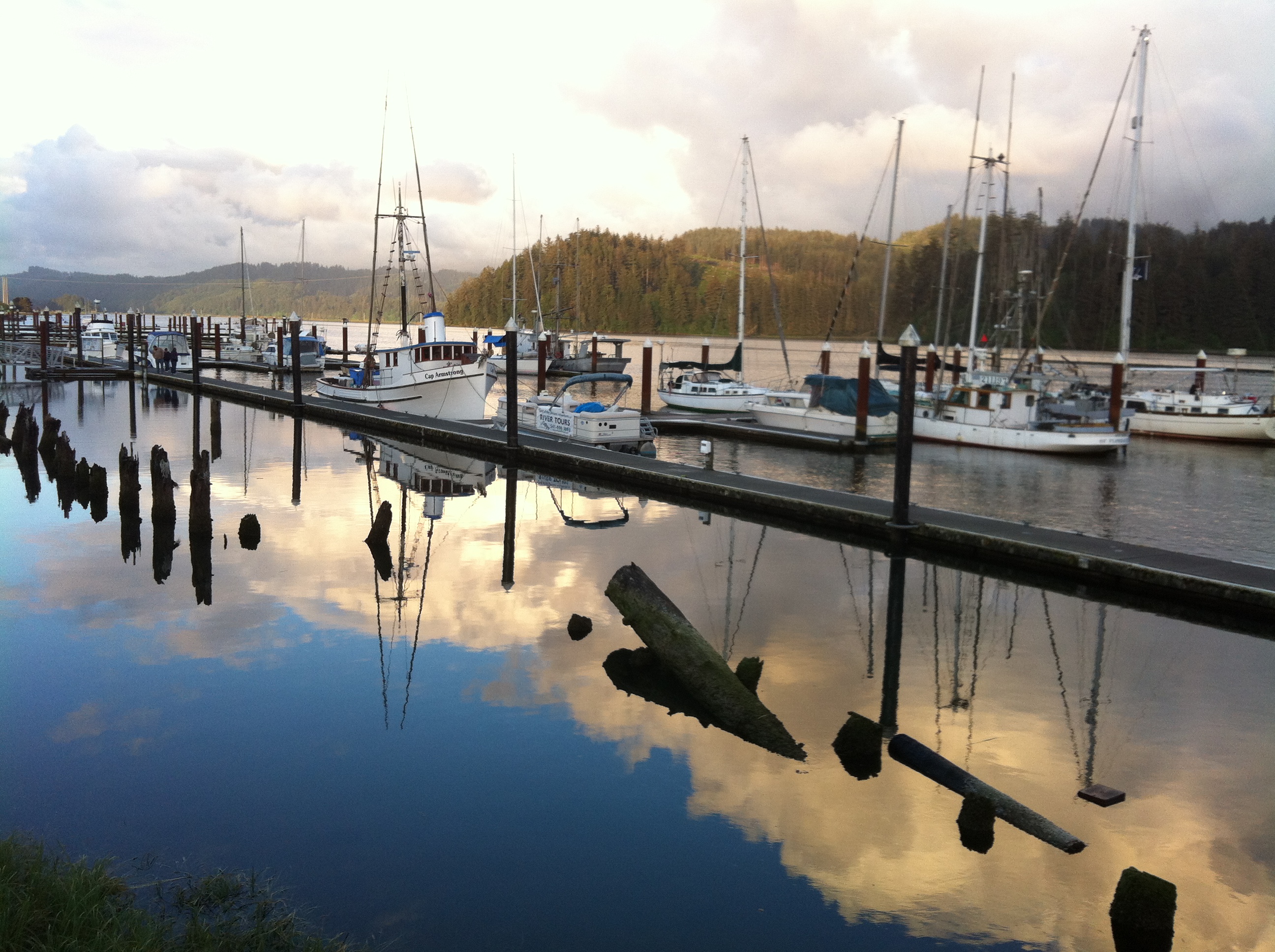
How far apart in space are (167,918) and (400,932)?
58.7 inches

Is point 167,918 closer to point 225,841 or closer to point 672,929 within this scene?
point 225,841

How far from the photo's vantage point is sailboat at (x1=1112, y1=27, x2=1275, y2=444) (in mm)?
41469

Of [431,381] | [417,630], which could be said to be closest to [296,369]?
[431,381]

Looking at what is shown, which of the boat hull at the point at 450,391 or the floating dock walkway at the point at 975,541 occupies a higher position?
the boat hull at the point at 450,391

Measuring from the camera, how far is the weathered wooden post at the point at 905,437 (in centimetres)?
1689

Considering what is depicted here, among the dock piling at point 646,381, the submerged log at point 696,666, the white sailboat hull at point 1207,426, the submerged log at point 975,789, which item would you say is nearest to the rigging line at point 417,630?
the submerged log at point 696,666

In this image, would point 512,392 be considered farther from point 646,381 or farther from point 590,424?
point 646,381

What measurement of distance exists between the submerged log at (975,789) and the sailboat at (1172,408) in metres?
35.3

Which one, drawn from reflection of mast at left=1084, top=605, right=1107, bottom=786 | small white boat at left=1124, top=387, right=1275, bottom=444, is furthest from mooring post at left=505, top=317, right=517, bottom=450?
small white boat at left=1124, top=387, right=1275, bottom=444

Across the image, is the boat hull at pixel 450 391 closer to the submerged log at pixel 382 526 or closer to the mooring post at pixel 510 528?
the mooring post at pixel 510 528

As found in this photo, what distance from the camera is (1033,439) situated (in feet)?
122

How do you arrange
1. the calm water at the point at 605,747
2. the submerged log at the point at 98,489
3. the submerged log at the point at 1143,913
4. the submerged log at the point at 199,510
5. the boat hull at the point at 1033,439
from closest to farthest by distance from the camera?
the submerged log at the point at 1143,913 → the calm water at the point at 605,747 → the submerged log at the point at 199,510 → the submerged log at the point at 98,489 → the boat hull at the point at 1033,439

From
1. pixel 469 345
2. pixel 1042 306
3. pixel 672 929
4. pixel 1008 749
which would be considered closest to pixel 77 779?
pixel 672 929

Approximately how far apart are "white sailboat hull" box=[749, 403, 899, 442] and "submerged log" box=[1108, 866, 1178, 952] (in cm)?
2901
